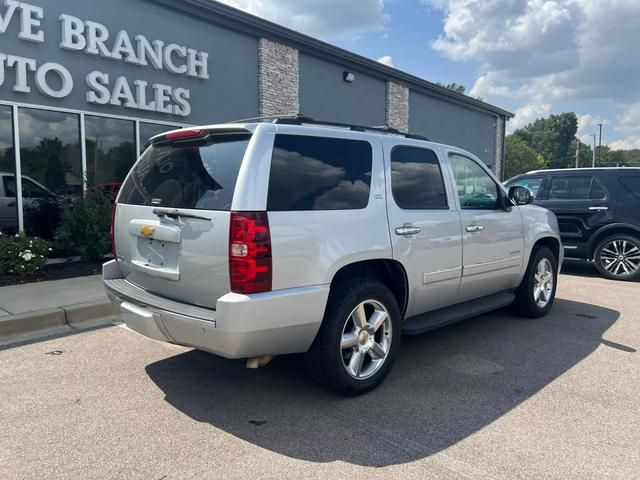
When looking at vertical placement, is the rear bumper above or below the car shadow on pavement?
above

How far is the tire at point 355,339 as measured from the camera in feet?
11.3

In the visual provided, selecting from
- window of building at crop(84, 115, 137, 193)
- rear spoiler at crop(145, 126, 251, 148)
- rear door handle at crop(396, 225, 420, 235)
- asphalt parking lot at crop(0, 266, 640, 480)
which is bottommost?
asphalt parking lot at crop(0, 266, 640, 480)

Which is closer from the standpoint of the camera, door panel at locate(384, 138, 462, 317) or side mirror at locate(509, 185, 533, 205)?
door panel at locate(384, 138, 462, 317)

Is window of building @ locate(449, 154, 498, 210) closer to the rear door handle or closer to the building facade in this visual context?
the rear door handle

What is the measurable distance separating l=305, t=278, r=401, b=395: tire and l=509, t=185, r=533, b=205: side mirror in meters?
2.35

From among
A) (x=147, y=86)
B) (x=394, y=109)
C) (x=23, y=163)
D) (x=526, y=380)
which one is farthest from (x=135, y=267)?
(x=394, y=109)

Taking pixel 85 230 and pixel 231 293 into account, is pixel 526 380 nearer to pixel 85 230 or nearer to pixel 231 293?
pixel 231 293

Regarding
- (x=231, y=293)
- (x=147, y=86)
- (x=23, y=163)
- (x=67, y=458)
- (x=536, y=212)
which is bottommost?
(x=67, y=458)

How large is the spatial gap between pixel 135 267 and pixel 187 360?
1101 mm

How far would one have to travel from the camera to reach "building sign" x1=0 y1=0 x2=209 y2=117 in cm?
793

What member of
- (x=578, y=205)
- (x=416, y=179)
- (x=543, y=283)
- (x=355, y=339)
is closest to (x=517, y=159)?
(x=578, y=205)

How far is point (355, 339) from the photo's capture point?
12.0ft

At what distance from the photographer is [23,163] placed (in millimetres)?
8258

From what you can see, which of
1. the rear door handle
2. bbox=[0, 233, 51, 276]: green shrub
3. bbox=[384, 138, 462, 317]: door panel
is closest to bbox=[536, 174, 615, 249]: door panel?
bbox=[384, 138, 462, 317]: door panel
